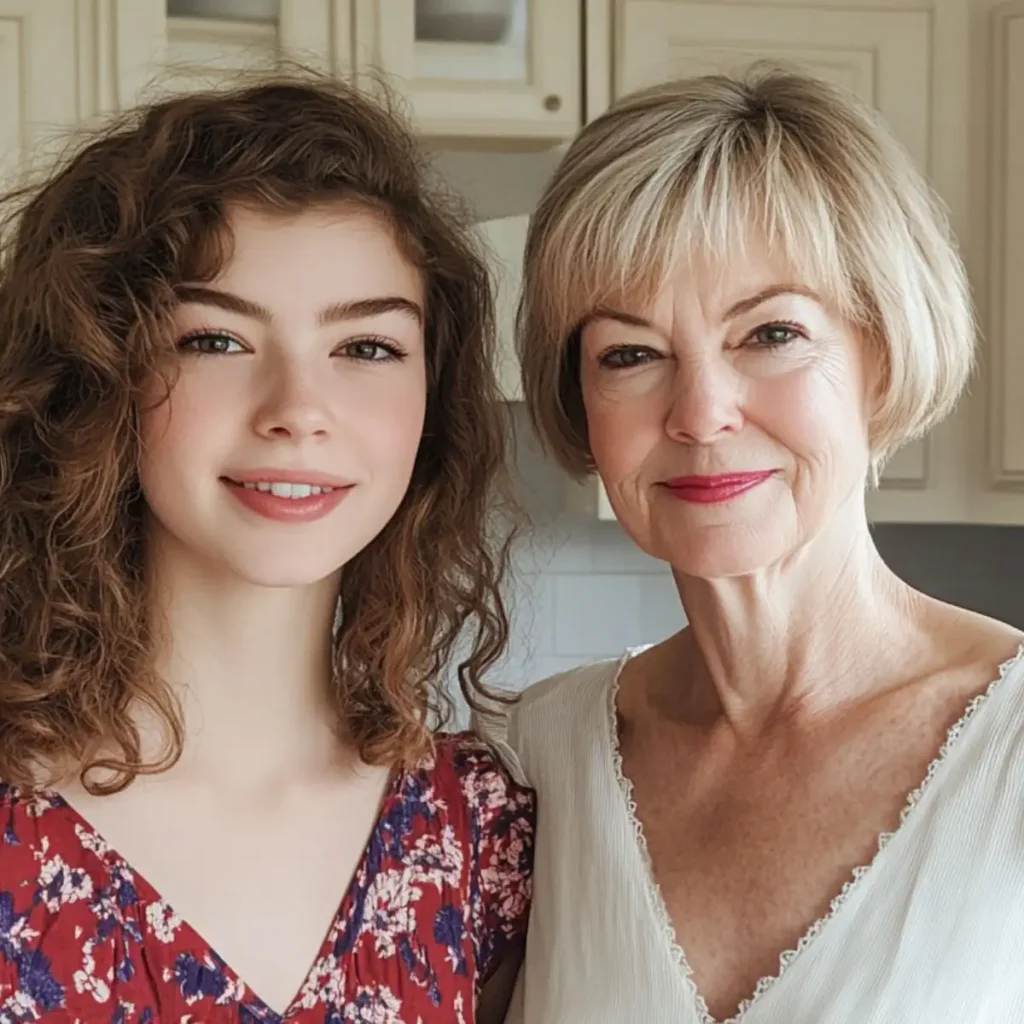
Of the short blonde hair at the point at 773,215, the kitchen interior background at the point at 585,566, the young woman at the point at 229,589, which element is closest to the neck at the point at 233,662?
the young woman at the point at 229,589

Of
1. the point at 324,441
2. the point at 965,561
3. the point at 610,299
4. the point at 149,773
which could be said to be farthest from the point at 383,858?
the point at 965,561

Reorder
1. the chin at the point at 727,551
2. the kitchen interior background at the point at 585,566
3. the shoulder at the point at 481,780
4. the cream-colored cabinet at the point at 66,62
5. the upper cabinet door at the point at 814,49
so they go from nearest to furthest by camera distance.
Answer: the chin at the point at 727,551, the shoulder at the point at 481,780, the cream-colored cabinet at the point at 66,62, the upper cabinet door at the point at 814,49, the kitchen interior background at the point at 585,566

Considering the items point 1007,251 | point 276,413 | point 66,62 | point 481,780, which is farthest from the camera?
point 1007,251

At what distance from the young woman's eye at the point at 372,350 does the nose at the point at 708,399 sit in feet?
0.71

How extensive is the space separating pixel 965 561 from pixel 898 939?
1.65 metres

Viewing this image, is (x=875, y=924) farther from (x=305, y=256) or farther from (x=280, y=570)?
(x=305, y=256)

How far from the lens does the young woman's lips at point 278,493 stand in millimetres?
1063

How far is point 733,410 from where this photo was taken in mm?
1108

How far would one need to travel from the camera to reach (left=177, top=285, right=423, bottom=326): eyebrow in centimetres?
107

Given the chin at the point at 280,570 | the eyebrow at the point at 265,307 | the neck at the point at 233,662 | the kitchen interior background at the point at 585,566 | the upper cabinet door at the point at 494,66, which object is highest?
the upper cabinet door at the point at 494,66

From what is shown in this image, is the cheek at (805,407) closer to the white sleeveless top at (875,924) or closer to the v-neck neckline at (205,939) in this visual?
the white sleeveless top at (875,924)

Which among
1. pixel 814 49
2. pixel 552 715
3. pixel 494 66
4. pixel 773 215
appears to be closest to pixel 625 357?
pixel 773 215

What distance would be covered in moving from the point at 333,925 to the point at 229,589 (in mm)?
269

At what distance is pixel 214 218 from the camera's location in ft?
3.57
